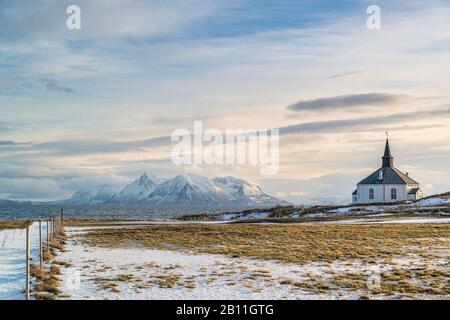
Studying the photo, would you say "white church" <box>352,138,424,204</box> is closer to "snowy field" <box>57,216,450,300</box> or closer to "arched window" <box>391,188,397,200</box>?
"arched window" <box>391,188,397,200</box>

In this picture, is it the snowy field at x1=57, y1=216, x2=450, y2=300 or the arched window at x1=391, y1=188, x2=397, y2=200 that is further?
the arched window at x1=391, y1=188, x2=397, y2=200

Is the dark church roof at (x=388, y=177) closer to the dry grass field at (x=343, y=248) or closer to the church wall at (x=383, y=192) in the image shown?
the church wall at (x=383, y=192)

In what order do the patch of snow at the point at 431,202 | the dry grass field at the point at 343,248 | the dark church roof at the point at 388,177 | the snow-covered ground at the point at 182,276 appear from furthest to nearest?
the dark church roof at the point at 388,177 < the patch of snow at the point at 431,202 < the dry grass field at the point at 343,248 < the snow-covered ground at the point at 182,276

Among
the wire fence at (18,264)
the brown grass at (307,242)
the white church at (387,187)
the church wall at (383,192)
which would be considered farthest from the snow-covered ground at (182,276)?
the white church at (387,187)

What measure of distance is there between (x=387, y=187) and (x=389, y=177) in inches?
101

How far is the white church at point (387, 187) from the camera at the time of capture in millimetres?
102688

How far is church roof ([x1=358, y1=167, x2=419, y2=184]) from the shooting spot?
103750mm

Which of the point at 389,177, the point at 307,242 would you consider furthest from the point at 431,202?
the point at 307,242

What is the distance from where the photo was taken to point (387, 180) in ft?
342

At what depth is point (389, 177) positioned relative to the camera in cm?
10481

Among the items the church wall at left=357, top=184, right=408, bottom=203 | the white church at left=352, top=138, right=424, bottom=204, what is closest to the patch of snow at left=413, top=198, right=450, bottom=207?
the white church at left=352, top=138, right=424, bottom=204

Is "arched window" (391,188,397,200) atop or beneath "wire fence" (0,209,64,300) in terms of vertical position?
beneath
